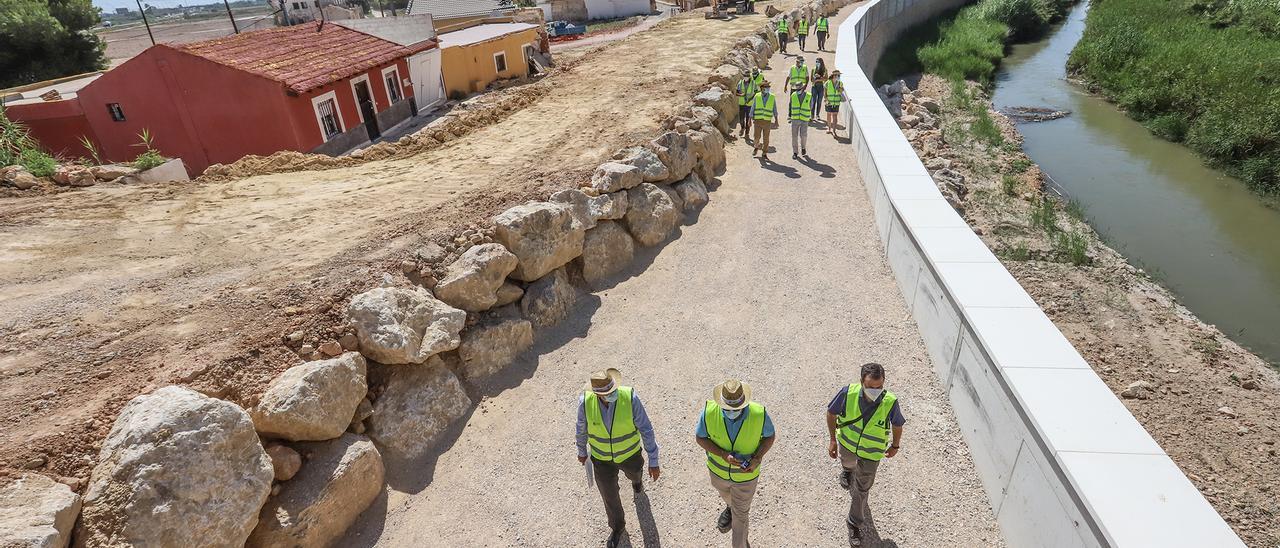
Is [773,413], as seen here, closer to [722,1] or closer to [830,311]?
[830,311]

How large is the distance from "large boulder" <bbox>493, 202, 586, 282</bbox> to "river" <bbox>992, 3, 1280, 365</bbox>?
37.3ft

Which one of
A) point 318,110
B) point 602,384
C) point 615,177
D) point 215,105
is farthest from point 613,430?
point 215,105

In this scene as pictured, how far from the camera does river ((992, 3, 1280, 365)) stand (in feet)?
37.8

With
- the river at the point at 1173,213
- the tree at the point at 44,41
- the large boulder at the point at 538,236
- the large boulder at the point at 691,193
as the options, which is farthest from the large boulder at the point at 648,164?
the tree at the point at 44,41

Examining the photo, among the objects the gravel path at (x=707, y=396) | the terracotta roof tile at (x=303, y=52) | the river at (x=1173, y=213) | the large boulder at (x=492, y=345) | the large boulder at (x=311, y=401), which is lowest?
the river at (x=1173, y=213)

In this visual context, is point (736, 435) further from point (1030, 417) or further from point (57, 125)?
point (57, 125)

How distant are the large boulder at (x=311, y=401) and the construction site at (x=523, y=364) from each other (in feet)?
0.09

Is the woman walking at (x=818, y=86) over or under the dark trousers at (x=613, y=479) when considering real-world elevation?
over

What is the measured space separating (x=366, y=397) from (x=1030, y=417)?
6.17m

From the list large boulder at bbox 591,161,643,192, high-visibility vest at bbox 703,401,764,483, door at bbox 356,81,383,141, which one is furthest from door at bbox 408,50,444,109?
high-visibility vest at bbox 703,401,764,483

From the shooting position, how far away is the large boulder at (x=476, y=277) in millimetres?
7543

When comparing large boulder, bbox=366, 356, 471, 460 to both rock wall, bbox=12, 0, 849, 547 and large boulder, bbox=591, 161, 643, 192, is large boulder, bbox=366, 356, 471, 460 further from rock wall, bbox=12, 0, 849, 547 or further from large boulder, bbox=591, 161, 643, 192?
large boulder, bbox=591, 161, 643, 192

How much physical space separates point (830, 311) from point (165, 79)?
16515mm

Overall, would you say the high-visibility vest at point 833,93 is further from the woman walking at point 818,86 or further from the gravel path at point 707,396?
the gravel path at point 707,396
